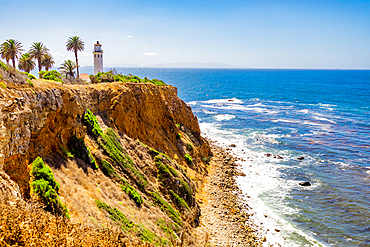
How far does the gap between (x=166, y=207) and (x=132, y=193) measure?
4.70 metres

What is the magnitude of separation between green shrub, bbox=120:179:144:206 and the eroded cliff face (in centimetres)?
591

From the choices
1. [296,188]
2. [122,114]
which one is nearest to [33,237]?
[122,114]

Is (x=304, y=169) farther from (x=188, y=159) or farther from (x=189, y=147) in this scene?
(x=188, y=159)

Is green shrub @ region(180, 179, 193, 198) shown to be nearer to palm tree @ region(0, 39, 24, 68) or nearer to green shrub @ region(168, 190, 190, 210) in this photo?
green shrub @ region(168, 190, 190, 210)

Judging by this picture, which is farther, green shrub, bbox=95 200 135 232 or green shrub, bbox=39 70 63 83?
green shrub, bbox=39 70 63 83

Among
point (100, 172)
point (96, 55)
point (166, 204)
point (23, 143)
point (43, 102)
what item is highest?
point (96, 55)

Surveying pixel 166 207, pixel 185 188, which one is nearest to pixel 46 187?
pixel 166 207

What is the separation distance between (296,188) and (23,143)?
3858 cm

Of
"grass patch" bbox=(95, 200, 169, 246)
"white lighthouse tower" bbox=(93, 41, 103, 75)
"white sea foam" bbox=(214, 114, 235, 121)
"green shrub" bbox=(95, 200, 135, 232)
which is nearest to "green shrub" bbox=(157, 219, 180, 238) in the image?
"grass patch" bbox=(95, 200, 169, 246)

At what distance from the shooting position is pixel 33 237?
296 inches

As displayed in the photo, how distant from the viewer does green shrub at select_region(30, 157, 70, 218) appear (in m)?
13.1

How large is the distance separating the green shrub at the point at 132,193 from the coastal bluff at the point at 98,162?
0.29ft

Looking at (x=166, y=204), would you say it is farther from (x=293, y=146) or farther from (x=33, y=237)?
(x=293, y=146)

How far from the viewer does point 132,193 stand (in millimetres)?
21969
